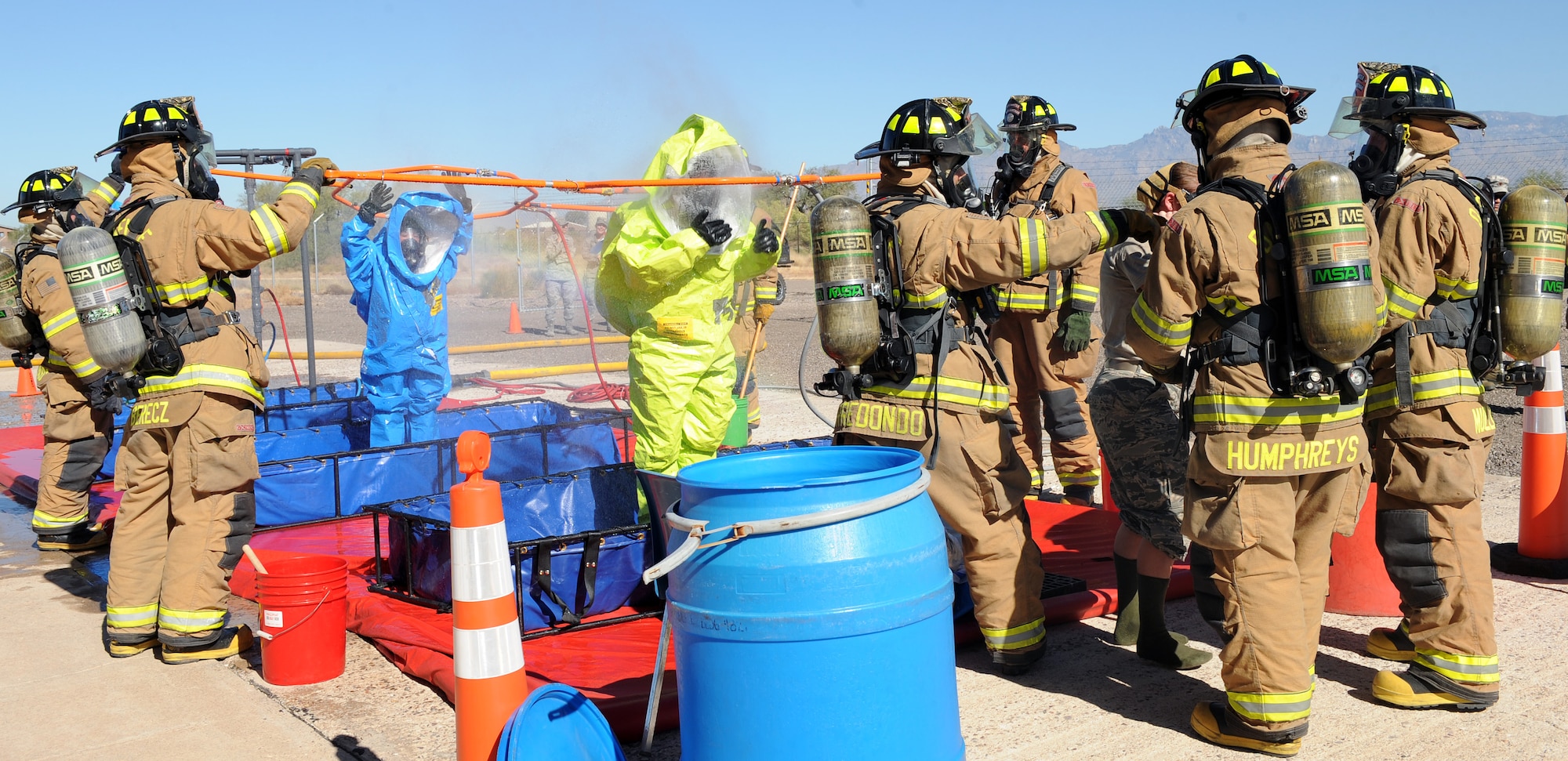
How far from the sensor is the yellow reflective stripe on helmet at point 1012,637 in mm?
4312

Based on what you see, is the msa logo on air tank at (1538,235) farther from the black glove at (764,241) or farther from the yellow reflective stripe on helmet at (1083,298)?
the black glove at (764,241)

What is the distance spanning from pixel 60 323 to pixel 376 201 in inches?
79.4

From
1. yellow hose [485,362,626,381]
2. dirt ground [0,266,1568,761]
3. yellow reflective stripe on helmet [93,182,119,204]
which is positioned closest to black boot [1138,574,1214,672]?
dirt ground [0,266,1568,761]

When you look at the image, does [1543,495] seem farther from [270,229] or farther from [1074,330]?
[270,229]

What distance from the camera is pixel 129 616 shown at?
16.4ft

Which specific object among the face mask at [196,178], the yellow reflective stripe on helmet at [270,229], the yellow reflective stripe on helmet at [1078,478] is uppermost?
the face mask at [196,178]

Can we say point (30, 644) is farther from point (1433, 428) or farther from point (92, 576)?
point (1433, 428)

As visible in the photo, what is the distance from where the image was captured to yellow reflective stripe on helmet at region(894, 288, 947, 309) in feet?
13.9

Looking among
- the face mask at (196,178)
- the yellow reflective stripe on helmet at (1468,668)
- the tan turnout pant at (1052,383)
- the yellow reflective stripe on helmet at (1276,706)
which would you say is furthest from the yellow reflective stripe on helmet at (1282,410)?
the face mask at (196,178)

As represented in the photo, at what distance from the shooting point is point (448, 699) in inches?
168

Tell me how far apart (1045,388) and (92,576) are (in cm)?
566

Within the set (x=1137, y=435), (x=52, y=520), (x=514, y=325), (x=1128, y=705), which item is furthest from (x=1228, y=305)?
(x=514, y=325)

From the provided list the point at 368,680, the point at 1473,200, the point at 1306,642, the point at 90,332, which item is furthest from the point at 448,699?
the point at 1473,200

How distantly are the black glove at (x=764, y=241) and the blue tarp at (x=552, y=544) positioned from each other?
55.2 inches
